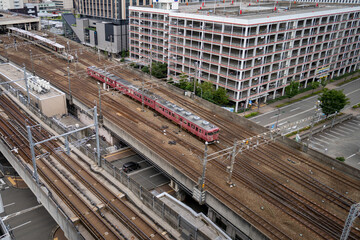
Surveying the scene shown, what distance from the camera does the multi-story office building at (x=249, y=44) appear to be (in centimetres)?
6297

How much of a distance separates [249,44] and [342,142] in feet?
85.4

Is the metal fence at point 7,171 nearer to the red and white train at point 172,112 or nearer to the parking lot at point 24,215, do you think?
the parking lot at point 24,215

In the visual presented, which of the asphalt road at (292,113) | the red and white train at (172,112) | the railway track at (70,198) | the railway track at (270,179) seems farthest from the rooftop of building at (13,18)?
the asphalt road at (292,113)

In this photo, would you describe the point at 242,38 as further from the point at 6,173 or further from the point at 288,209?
the point at 6,173

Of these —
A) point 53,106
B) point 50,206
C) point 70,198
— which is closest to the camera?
point 50,206

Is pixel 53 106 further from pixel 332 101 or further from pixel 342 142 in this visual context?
pixel 332 101

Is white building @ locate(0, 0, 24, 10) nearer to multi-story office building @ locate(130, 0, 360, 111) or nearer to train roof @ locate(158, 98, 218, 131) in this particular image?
multi-story office building @ locate(130, 0, 360, 111)

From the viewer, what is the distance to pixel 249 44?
61406mm

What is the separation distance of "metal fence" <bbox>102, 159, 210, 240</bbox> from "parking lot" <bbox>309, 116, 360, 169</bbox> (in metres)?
33.6

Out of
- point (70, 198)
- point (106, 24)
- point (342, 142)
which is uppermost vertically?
point (106, 24)

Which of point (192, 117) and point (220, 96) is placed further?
point (220, 96)

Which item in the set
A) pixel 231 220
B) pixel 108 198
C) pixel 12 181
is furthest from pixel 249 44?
pixel 12 181

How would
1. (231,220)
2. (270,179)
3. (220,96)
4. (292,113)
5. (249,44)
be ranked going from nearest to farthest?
(231,220)
(270,179)
(249,44)
(220,96)
(292,113)

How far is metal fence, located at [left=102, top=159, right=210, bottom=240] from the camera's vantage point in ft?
88.9
